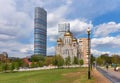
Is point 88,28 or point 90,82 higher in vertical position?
point 88,28

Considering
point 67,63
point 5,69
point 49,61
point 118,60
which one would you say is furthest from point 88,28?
point 118,60

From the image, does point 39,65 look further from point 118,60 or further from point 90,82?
point 90,82

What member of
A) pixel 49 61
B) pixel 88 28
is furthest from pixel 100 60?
pixel 88 28

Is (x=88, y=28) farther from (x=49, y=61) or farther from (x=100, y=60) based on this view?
(x=100, y=60)

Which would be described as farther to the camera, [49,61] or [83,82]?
[49,61]

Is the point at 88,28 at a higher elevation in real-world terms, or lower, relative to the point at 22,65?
higher

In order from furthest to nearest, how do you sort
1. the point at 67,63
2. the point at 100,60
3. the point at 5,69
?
the point at 100,60 < the point at 67,63 < the point at 5,69

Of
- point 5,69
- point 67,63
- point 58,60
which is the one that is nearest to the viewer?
point 5,69

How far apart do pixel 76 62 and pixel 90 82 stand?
15046cm

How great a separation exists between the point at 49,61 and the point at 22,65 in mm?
32395

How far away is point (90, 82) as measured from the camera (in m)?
32.8

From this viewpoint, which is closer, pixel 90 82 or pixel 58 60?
pixel 90 82

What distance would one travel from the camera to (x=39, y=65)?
5758 inches

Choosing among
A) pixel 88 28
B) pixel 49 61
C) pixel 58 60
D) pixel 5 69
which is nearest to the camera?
pixel 88 28
